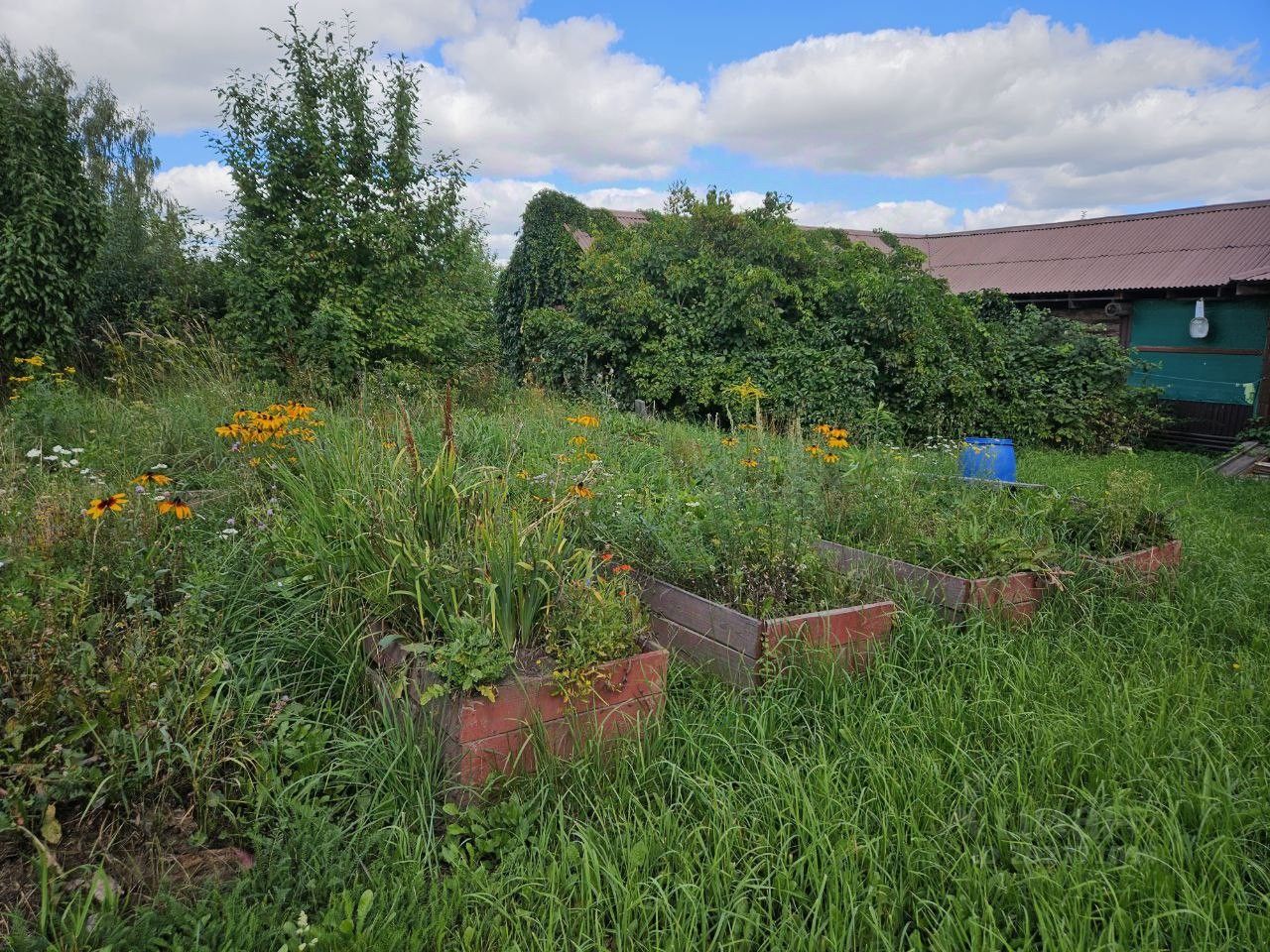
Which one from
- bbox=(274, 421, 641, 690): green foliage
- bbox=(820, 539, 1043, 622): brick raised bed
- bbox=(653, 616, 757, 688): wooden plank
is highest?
bbox=(274, 421, 641, 690): green foliage

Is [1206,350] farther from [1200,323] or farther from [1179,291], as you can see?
[1179,291]

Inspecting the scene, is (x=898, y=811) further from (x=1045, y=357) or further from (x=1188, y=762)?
(x=1045, y=357)

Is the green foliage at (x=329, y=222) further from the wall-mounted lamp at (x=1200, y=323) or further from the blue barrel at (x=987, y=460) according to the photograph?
the wall-mounted lamp at (x=1200, y=323)

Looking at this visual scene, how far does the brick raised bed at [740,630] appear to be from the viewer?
2869 millimetres

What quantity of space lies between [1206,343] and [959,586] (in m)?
14.0

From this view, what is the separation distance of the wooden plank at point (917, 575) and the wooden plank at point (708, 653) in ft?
2.64

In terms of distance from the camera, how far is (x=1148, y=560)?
13.4 feet

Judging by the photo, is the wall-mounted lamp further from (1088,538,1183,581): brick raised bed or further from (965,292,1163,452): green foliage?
(1088,538,1183,581): brick raised bed

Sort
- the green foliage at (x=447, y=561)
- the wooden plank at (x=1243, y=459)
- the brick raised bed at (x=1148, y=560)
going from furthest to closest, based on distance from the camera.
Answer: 1. the wooden plank at (x=1243, y=459)
2. the brick raised bed at (x=1148, y=560)
3. the green foliage at (x=447, y=561)

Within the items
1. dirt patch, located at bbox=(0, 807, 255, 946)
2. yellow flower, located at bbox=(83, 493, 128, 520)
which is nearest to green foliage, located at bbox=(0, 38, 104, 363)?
yellow flower, located at bbox=(83, 493, 128, 520)

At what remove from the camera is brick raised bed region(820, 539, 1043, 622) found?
3.42m

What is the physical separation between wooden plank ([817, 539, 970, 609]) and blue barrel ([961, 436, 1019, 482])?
2.13 meters

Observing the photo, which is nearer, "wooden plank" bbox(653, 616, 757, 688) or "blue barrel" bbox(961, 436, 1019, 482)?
"wooden plank" bbox(653, 616, 757, 688)

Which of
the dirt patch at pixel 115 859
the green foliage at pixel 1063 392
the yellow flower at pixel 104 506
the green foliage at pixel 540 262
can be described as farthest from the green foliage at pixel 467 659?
the green foliage at pixel 540 262
